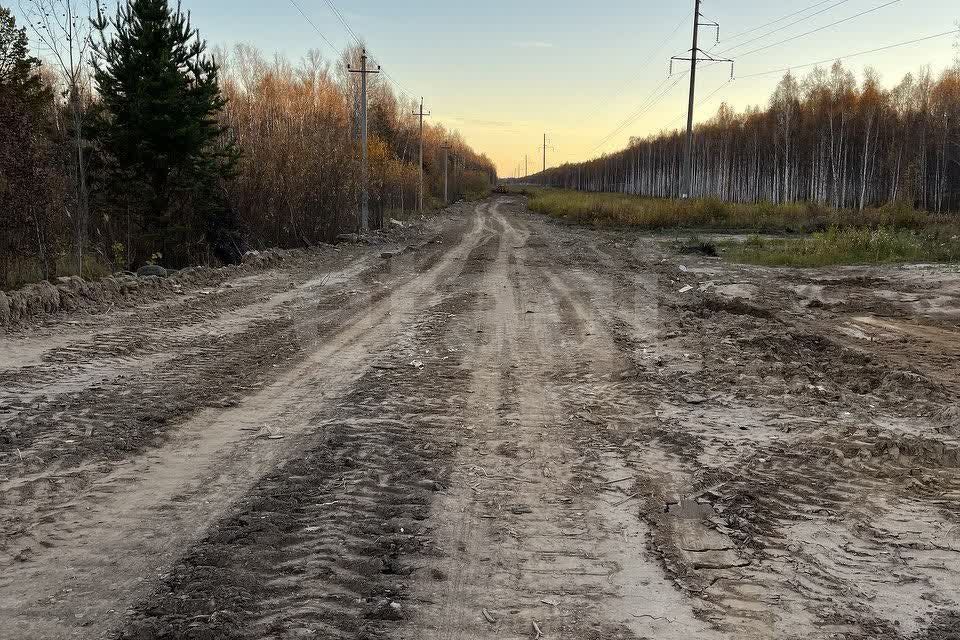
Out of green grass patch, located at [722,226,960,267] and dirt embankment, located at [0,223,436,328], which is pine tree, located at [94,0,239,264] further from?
green grass patch, located at [722,226,960,267]

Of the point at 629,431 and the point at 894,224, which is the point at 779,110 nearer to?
the point at 894,224

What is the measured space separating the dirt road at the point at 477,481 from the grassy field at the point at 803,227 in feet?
30.4

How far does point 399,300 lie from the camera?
11367mm

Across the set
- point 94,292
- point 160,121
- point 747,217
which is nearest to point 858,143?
point 747,217

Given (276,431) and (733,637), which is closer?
(733,637)

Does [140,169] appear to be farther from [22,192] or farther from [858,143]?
[858,143]

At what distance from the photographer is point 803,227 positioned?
89.8 ft

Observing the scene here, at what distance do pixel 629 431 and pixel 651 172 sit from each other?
97843mm

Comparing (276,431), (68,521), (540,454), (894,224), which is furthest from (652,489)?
(894,224)

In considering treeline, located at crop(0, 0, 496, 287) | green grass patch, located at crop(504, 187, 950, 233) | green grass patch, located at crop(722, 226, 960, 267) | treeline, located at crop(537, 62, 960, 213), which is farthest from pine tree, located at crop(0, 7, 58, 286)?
treeline, located at crop(537, 62, 960, 213)

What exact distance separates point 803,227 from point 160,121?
24046 millimetres

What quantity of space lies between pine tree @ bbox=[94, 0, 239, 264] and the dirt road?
937 centimetres

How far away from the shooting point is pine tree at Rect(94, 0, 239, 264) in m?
16.4

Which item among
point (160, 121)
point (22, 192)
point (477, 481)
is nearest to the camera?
point (477, 481)
